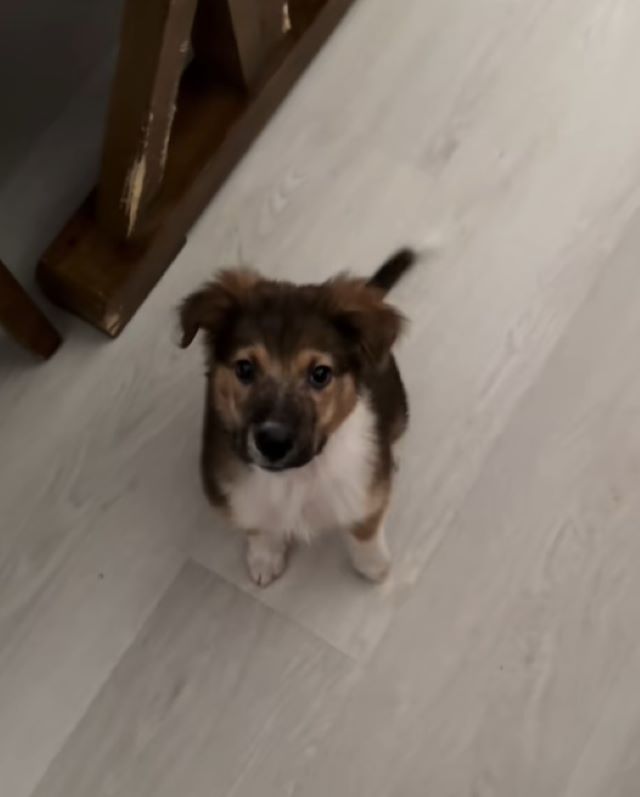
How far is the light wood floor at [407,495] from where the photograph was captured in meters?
1.81

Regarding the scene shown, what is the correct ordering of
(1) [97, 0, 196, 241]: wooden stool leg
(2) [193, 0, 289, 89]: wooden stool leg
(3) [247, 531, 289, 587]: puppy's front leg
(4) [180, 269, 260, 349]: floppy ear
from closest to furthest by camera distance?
(4) [180, 269, 260, 349]: floppy ear < (1) [97, 0, 196, 241]: wooden stool leg < (3) [247, 531, 289, 587]: puppy's front leg < (2) [193, 0, 289, 89]: wooden stool leg

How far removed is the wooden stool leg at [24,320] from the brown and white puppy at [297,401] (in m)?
0.48

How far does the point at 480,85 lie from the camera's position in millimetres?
2295

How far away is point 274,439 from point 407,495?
56 cm

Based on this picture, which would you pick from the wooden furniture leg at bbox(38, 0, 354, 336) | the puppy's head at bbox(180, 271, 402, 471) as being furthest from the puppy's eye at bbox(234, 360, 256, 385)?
the wooden furniture leg at bbox(38, 0, 354, 336)

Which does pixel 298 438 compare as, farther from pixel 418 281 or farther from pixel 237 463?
pixel 418 281

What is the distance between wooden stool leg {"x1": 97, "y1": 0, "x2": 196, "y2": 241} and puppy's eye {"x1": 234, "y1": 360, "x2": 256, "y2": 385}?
22.8 inches

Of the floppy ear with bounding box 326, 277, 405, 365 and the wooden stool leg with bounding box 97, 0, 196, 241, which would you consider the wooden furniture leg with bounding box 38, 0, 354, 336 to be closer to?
the wooden stool leg with bounding box 97, 0, 196, 241

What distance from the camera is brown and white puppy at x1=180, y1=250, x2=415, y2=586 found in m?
1.49

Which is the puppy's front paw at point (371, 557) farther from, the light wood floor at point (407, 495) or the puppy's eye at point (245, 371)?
the puppy's eye at point (245, 371)

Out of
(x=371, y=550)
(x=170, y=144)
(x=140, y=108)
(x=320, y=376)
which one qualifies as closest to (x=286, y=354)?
(x=320, y=376)

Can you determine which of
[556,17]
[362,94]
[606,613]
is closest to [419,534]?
[606,613]

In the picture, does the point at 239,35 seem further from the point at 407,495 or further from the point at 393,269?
the point at 407,495

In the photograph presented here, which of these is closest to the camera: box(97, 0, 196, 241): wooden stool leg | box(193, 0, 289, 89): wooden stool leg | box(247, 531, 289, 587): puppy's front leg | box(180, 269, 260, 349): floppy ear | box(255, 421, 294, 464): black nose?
box(255, 421, 294, 464): black nose
